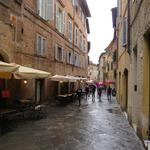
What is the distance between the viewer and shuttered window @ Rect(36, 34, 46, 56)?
1960 centimetres

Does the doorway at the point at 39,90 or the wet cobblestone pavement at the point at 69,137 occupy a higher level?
the doorway at the point at 39,90

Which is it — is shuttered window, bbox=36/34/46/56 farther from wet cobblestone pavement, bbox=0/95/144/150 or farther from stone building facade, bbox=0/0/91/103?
wet cobblestone pavement, bbox=0/95/144/150

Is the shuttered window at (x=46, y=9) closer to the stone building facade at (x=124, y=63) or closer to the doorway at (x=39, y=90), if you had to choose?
the doorway at (x=39, y=90)

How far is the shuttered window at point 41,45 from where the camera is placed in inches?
772

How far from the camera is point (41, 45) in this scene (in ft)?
66.0

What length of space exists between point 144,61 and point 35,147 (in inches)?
142

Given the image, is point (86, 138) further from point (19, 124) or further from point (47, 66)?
point (47, 66)

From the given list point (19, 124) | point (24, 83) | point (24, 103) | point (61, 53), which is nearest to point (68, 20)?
point (61, 53)

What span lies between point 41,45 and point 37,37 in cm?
97

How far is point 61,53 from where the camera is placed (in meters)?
26.3

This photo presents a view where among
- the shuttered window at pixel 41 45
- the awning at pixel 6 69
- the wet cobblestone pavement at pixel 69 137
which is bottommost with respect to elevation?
the wet cobblestone pavement at pixel 69 137

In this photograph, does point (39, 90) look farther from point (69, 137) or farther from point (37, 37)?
point (69, 137)

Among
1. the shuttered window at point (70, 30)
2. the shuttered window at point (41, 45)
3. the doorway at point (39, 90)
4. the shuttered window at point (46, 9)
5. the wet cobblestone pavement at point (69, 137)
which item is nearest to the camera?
the wet cobblestone pavement at point (69, 137)

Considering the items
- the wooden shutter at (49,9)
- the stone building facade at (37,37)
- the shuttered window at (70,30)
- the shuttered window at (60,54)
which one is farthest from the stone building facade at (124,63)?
the shuttered window at (70,30)
